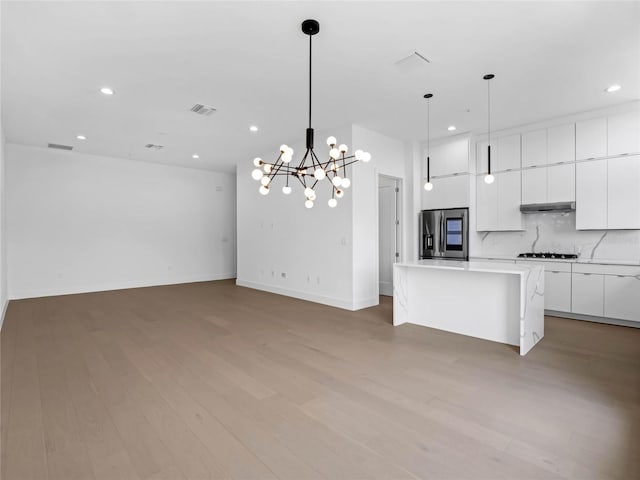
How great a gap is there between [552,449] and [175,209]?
8795mm

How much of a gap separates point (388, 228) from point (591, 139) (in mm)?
3477

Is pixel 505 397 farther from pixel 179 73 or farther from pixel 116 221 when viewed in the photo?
pixel 116 221

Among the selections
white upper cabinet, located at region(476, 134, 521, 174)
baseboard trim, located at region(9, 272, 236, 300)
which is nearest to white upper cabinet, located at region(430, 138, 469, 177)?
white upper cabinet, located at region(476, 134, 521, 174)

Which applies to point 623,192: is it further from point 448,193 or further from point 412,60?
point 412,60

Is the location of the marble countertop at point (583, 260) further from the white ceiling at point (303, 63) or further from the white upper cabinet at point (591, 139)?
the white ceiling at point (303, 63)

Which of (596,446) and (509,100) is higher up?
(509,100)

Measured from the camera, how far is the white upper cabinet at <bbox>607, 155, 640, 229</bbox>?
15.0 feet

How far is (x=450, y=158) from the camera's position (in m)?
6.15

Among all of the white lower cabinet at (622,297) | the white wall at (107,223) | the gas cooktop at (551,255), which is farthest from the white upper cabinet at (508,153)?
the white wall at (107,223)

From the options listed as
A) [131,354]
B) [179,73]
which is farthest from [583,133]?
[131,354]

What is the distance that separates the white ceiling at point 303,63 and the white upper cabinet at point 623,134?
288 millimetres

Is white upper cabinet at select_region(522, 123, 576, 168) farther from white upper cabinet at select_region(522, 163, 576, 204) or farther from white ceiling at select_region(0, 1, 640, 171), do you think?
white ceiling at select_region(0, 1, 640, 171)

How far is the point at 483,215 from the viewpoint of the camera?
19.7ft

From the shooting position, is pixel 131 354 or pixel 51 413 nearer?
pixel 51 413
